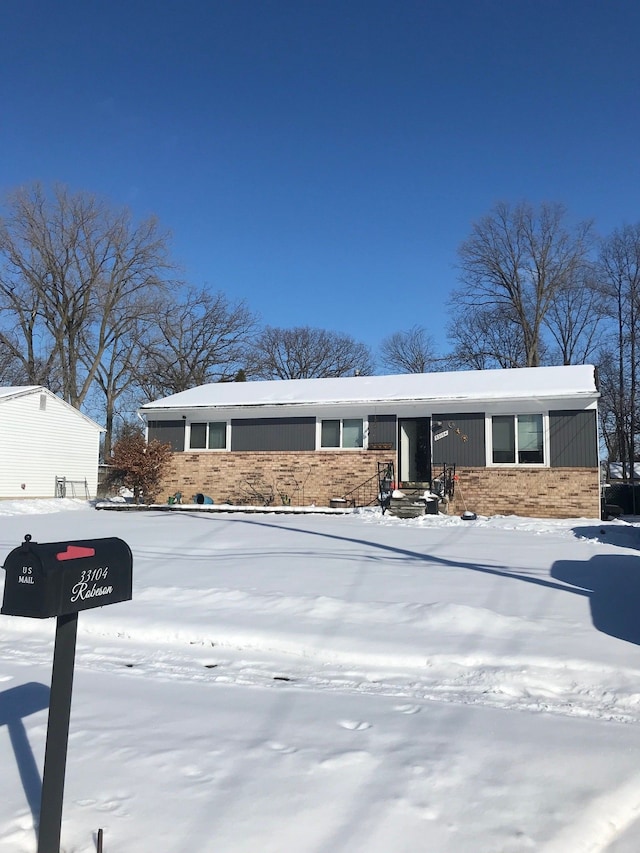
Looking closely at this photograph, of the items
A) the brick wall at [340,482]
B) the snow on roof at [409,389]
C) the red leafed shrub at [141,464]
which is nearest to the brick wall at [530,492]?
the brick wall at [340,482]

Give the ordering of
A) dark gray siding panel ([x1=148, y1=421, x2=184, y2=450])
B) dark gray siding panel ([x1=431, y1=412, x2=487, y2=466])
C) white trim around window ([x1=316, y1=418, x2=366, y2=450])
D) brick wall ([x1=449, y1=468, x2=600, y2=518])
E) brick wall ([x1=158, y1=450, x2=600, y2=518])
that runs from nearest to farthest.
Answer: brick wall ([x1=449, y1=468, x2=600, y2=518])
brick wall ([x1=158, y1=450, x2=600, y2=518])
dark gray siding panel ([x1=431, y1=412, x2=487, y2=466])
white trim around window ([x1=316, y1=418, x2=366, y2=450])
dark gray siding panel ([x1=148, y1=421, x2=184, y2=450])

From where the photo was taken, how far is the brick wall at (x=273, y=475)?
826 inches

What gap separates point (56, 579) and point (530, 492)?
700 inches

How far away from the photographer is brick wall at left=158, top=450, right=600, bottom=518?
18703 mm

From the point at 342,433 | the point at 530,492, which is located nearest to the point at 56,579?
the point at 530,492

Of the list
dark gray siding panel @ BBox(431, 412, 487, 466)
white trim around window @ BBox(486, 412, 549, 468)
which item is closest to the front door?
dark gray siding panel @ BBox(431, 412, 487, 466)

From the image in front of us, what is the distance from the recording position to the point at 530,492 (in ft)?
62.4

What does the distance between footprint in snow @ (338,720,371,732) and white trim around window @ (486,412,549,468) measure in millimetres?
15858

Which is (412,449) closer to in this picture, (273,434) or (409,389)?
(409,389)

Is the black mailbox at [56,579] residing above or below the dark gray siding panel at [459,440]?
below

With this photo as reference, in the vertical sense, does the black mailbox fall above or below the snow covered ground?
above

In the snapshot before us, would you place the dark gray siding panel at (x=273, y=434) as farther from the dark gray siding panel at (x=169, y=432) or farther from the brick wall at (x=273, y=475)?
the dark gray siding panel at (x=169, y=432)

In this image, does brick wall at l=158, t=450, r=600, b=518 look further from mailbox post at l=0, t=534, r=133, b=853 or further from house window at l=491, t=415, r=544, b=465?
mailbox post at l=0, t=534, r=133, b=853

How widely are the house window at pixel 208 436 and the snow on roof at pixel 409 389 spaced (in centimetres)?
75
